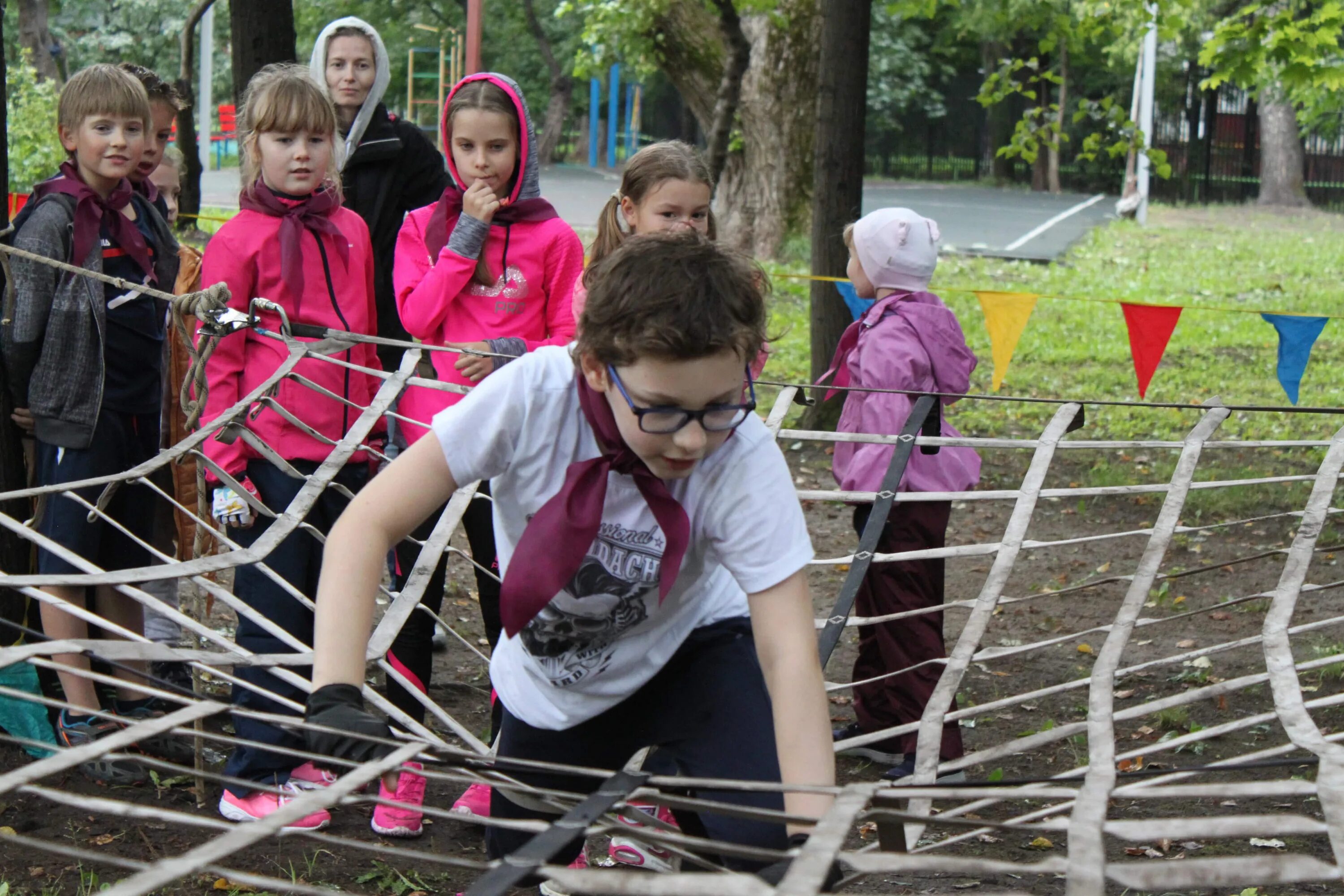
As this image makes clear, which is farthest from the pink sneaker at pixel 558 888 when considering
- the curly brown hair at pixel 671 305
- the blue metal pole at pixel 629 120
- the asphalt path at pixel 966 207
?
the blue metal pole at pixel 629 120

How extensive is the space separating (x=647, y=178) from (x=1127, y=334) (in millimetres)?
6962

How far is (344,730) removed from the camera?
147 centimetres

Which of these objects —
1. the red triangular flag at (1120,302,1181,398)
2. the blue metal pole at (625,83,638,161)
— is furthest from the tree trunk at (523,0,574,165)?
the red triangular flag at (1120,302,1181,398)

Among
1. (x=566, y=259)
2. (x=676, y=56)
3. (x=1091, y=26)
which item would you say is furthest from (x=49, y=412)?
(x=676, y=56)

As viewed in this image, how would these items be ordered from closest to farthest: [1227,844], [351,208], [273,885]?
[273,885]
[1227,844]
[351,208]

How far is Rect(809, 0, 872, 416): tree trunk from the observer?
5711 mm

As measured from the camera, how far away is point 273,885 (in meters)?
1.30

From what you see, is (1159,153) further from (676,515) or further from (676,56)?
(676,515)

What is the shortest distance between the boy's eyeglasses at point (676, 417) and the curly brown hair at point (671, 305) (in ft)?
0.18

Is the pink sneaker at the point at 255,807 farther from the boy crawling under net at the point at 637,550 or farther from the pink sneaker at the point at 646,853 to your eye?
the boy crawling under net at the point at 637,550

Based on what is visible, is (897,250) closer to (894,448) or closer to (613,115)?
(894,448)

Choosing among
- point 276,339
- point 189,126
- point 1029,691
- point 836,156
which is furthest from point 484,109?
point 189,126

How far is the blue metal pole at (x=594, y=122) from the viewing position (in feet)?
91.4

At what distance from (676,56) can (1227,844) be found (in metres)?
7.57
